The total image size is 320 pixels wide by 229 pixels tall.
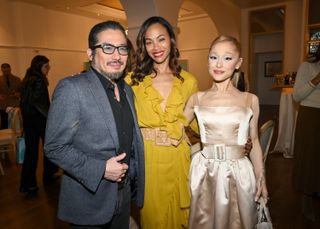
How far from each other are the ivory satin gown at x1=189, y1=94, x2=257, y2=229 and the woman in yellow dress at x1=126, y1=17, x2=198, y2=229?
21 cm

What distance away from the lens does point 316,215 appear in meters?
2.78

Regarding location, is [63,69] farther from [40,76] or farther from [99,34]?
[99,34]

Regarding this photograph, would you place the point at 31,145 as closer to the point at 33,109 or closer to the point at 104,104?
the point at 33,109

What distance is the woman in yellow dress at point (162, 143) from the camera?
173cm

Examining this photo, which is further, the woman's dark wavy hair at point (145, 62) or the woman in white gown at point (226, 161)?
the woman's dark wavy hair at point (145, 62)

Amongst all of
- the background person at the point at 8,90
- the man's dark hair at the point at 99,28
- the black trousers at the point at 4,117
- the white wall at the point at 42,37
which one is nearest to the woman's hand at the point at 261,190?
the man's dark hair at the point at 99,28

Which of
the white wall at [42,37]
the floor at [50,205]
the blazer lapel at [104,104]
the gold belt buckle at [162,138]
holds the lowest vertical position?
the floor at [50,205]

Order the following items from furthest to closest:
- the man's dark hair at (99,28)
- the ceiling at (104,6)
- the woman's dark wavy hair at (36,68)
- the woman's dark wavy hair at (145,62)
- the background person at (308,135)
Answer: the ceiling at (104,6)
the woman's dark wavy hair at (36,68)
the background person at (308,135)
the woman's dark wavy hair at (145,62)
the man's dark hair at (99,28)

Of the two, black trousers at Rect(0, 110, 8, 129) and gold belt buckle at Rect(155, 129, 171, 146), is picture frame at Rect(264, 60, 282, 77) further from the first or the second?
gold belt buckle at Rect(155, 129, 171, 146)

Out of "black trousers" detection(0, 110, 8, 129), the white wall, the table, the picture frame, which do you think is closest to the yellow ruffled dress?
the table

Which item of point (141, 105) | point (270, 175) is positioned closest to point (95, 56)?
point (141, 105)

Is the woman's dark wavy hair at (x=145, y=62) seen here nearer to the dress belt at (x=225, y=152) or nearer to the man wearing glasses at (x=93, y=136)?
the man wearing glasses at (x=93, y=136)

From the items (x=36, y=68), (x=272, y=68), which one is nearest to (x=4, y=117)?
(x=36, y=68)

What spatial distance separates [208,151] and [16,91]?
605 cm
